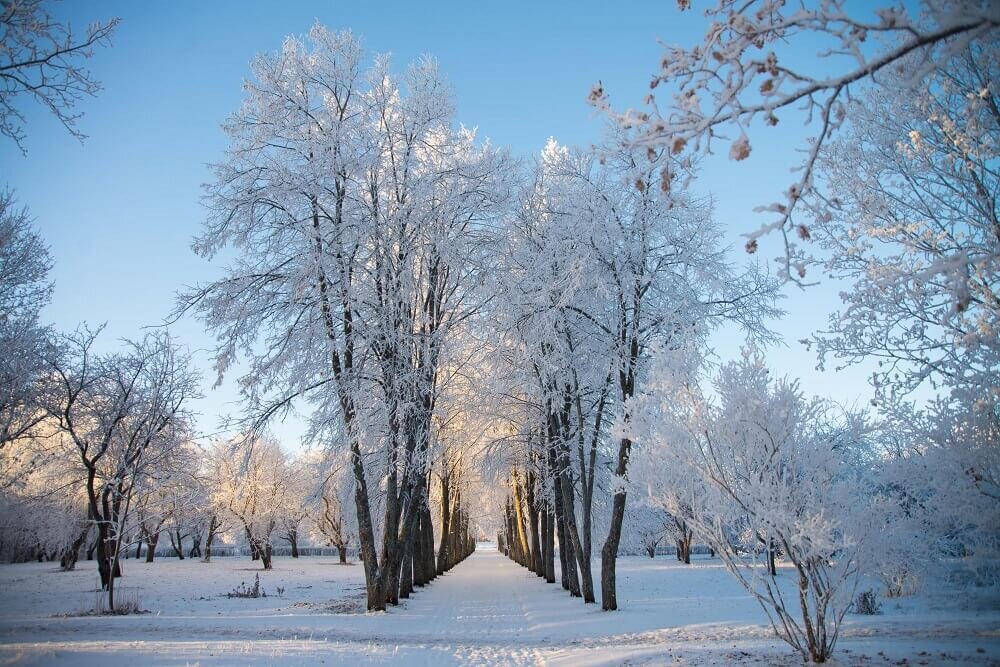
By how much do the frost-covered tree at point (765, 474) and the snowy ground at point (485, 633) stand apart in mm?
863

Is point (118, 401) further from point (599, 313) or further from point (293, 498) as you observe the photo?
point (293, 498)

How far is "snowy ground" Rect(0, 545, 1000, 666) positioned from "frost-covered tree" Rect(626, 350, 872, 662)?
2.83 feet

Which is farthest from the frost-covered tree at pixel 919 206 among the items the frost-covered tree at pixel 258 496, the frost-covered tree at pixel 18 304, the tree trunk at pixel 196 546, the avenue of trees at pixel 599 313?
the tree trunk at pixel 196 546

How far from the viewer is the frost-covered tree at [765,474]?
6691 millimetres

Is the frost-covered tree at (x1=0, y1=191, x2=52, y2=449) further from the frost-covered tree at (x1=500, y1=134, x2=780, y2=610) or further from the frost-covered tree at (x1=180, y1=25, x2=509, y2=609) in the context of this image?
the frost-covered tree at (x1=500, y1=134, x2=780, y2=610)

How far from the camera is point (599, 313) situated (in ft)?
46.1

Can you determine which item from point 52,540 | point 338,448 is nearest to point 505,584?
point 338,448

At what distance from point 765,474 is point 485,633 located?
660 cm

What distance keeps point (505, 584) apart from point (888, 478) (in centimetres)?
1772

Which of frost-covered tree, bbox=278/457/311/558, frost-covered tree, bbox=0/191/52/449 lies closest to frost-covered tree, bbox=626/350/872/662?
frost-covered tree, bbox=0/191/52/449

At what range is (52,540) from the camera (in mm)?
44469

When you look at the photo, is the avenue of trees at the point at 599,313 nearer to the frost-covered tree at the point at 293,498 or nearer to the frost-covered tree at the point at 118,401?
the frost-covered tree at the point at 118,401

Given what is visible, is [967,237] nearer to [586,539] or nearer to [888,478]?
[888,478]

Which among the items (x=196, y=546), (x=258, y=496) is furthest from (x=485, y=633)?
(x=196, y=546)
